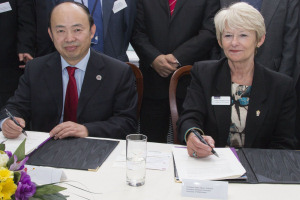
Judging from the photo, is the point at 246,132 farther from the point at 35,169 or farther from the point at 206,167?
the point at 35,169

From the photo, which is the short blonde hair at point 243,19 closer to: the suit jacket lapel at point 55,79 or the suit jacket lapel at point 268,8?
the suit jacket lapel at point 268,8

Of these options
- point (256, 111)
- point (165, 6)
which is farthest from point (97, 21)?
point (256, 111)

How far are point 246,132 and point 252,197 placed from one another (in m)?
0.81

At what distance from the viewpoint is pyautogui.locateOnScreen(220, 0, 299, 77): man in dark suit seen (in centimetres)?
291

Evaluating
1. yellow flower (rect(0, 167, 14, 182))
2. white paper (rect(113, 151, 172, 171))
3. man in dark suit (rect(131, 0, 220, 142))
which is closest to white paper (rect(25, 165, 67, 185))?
white paper (rect(113, 151, 172, 171))

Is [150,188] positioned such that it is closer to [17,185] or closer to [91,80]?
[17,185]

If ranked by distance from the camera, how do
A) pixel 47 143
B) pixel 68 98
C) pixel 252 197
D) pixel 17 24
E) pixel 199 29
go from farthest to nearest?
pixel 17 24 → pixel 199 29 → pixel 68 98 → pixel 47 143 → pixel 252 197

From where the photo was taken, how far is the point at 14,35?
3.38 meters

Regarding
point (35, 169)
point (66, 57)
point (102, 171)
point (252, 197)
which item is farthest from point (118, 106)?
point (252, 197)

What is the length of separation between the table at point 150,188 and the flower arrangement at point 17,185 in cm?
36

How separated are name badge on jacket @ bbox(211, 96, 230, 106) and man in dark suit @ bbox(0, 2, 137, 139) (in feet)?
1.80

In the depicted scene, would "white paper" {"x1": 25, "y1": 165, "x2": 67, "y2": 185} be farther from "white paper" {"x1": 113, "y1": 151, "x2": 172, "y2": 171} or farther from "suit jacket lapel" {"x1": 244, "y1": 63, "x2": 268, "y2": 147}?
"suit jacket lapel" {"x1": 244, "y1": 63, "x2": 268, "y2": 147}

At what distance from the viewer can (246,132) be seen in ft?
7.08

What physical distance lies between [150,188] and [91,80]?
1.10m
